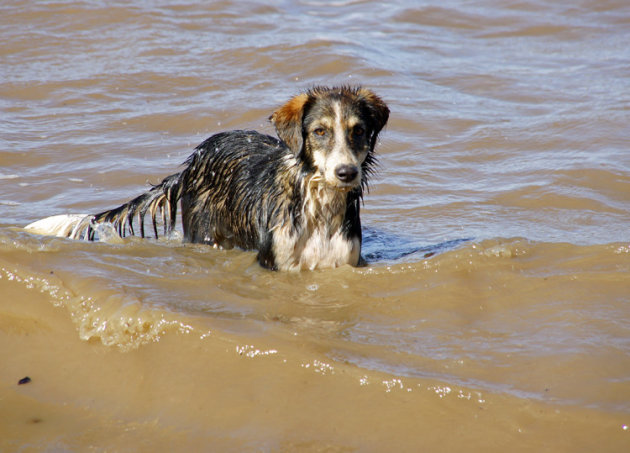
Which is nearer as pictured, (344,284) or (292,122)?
(344,284)

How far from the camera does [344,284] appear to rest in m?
5.98

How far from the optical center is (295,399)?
4.34m

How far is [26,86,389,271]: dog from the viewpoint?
6152mm

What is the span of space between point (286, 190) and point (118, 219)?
1.76 m

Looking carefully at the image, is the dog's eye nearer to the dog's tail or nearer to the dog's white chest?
the dog's white chest

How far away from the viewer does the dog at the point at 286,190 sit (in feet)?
20.2

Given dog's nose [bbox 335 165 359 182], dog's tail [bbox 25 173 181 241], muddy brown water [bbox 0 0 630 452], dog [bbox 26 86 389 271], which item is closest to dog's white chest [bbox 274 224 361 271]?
dog [bbox 26 86 389 271]

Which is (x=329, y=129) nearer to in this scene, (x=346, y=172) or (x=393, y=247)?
(x=346, y=172)

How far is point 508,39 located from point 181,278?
10038 mm

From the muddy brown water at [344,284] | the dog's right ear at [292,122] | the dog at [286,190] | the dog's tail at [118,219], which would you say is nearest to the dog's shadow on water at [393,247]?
the muddy brown water at [344,284]

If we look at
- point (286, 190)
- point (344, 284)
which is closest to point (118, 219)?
point (286, 190)

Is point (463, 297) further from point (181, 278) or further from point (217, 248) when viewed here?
point (217, 248)

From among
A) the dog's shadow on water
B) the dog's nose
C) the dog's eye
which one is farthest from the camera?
the dog's shadow on water

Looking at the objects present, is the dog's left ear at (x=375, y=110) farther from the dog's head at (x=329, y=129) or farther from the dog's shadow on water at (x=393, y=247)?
the dog's shadow on water at (x=393, y=247)
